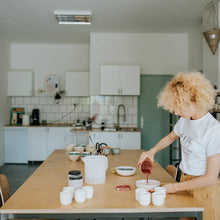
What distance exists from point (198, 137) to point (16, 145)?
561 centimetres

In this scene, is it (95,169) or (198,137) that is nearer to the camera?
(198,137)

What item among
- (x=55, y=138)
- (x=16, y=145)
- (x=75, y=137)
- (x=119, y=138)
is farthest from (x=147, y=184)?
(x=16, y=145)

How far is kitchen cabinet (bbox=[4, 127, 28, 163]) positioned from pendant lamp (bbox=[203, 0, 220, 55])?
4492 mm

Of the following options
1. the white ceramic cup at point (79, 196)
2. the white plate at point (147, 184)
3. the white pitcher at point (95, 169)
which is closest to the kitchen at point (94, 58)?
the white pitcher at point (95, 169)

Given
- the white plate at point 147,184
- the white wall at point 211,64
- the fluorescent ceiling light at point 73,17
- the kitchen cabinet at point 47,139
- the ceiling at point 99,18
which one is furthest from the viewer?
the kitchen cabinet at point 47,139

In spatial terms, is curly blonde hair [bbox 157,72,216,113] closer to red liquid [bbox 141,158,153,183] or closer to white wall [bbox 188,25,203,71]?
red liquid [bbox 141,158,153,183]

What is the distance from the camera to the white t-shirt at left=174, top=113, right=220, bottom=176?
1.68 m

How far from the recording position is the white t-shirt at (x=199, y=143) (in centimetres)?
168

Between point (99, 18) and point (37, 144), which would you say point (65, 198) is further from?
point (37, 144)

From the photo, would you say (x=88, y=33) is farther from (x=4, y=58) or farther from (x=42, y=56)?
(x=4, y=58)

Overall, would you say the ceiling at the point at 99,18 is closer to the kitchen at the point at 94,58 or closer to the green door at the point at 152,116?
the kitchen at the point at 94,58

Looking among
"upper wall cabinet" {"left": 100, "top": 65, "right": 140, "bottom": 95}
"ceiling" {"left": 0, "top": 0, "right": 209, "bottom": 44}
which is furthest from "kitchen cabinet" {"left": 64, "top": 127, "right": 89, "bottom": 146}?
"ceiling" {"left": 0, "top": 0, "right": 209, "bottom": 44}

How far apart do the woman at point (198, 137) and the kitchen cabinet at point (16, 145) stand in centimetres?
535

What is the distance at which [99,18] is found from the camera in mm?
5059
